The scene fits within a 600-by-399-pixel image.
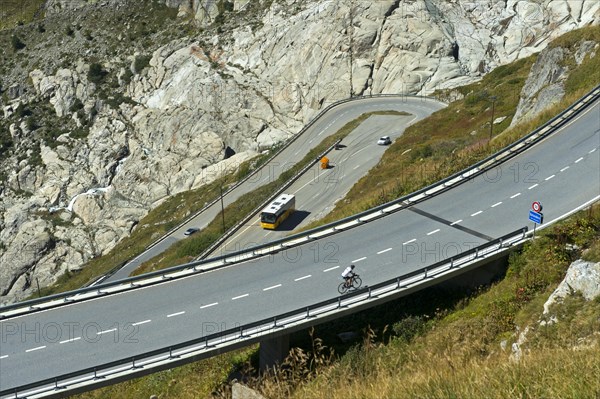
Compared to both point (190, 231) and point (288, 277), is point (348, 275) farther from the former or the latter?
point (190, 231)

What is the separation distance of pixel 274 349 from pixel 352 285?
3905mm

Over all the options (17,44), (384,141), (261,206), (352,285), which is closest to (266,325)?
(352,285)

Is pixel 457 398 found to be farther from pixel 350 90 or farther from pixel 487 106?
pixel 350 90

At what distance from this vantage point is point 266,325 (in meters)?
20.7

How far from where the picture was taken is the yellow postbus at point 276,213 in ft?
154

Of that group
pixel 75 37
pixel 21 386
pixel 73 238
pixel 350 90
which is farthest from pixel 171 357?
pixel 75 37

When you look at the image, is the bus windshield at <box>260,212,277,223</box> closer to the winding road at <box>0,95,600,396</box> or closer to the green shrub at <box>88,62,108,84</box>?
the winding road at <box>0,95,600,396</box>

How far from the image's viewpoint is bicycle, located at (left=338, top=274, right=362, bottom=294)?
2264 cm

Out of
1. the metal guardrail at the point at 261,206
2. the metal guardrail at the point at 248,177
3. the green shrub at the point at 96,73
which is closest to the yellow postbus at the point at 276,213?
the metal guardrail at the point at 261,206

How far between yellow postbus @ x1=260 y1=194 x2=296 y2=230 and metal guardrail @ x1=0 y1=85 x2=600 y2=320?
17795 mm

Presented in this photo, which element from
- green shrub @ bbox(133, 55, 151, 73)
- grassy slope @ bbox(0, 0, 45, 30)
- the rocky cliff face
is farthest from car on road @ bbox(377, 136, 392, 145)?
Result: grassy slope @ bbox(0, 0, 45, 30)

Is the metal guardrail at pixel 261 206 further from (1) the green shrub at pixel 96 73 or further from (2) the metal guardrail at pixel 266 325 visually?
(1) the green shrub at pixel 96 73

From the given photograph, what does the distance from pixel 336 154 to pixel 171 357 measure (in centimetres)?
4537

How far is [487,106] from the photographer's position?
58562 millimetres
